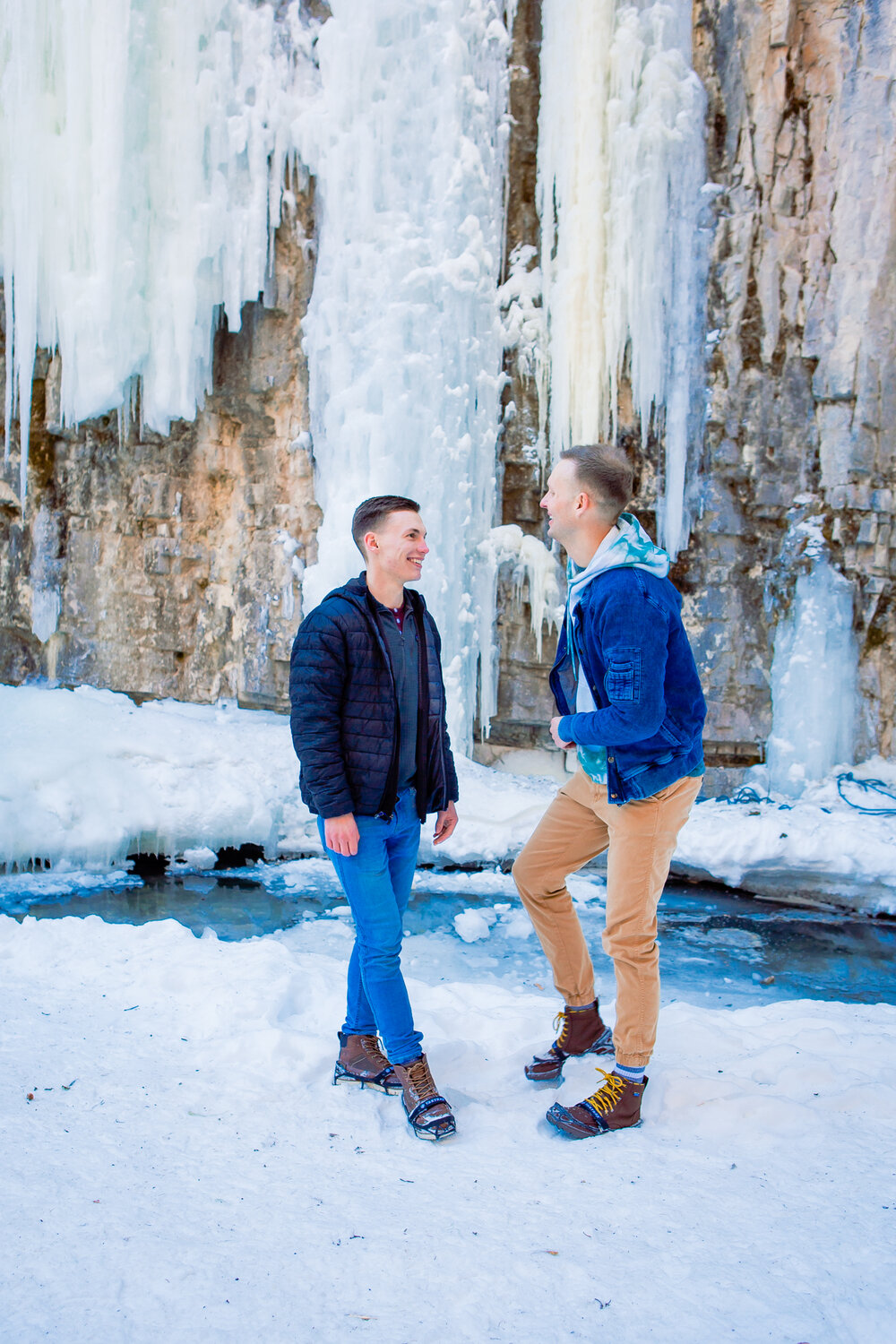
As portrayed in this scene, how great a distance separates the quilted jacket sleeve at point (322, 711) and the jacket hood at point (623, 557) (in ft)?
2.13

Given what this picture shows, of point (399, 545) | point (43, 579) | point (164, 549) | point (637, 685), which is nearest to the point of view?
point (637, 685)

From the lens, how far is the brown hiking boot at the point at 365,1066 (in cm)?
240

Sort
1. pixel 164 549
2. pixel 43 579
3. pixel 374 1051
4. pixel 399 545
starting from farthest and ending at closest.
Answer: pixel 43 579 < pixel 164 549 < pixel 374 1051 < pixel 399 545

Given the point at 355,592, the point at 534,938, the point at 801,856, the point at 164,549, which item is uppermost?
the point at 164,549

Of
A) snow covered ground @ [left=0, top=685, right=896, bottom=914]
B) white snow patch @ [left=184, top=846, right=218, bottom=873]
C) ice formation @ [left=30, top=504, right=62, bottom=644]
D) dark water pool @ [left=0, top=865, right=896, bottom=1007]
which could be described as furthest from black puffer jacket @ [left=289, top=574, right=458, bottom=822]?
ice formation @ [left=30, top=504, right=62, bottom=644]

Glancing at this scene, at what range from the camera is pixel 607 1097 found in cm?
222

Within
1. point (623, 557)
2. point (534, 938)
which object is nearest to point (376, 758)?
point (623, 557)

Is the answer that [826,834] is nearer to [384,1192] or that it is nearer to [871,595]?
[871,595]

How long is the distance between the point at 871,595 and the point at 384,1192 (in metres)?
7.61

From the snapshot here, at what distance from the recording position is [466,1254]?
169cm

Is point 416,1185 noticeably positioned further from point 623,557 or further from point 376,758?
point 623,557

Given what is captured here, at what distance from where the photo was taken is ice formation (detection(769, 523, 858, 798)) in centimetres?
797

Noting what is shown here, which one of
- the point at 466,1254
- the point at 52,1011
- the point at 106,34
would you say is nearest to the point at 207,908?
the point at 52,1011

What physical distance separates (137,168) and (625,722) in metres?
8.05
